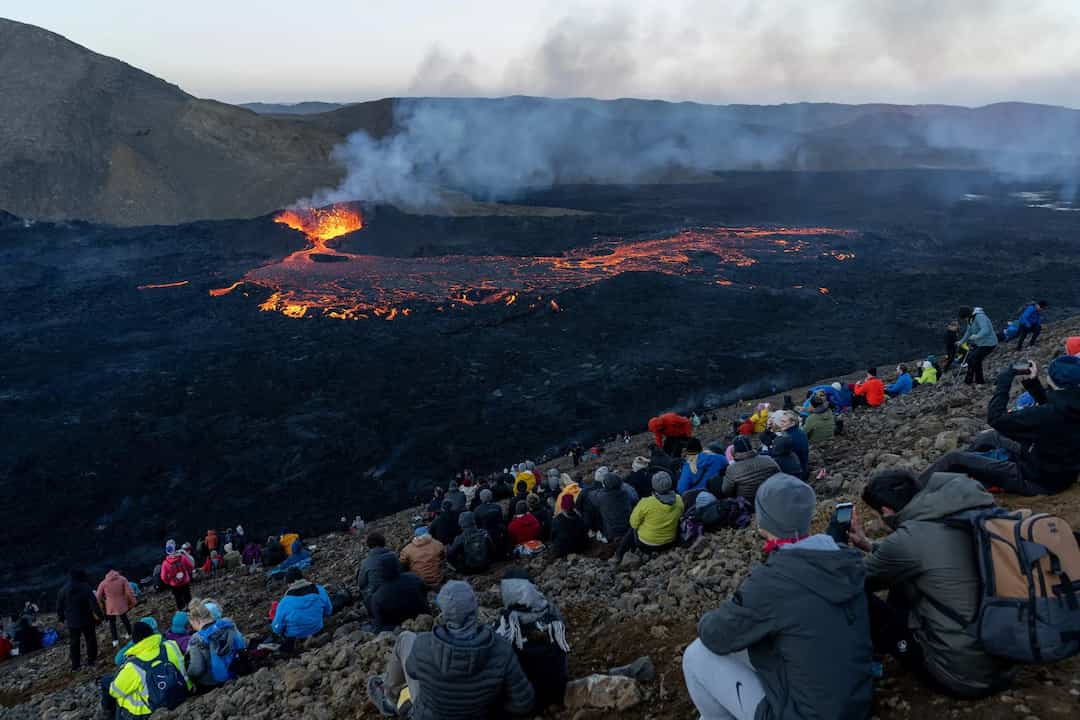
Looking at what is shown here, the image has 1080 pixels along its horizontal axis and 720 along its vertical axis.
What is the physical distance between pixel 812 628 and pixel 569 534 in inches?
218

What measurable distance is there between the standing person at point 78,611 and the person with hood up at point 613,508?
Result: 652 centimetres

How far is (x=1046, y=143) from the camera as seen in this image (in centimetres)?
14075

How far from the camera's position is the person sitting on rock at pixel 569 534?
320 inches

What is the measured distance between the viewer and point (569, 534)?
8133 millimetres

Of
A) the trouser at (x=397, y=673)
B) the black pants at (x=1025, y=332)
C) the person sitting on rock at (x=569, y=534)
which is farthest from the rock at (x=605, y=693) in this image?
the black pants at (x=1025, y=332)

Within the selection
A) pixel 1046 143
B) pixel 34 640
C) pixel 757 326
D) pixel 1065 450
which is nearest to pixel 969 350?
pixel 1065 450

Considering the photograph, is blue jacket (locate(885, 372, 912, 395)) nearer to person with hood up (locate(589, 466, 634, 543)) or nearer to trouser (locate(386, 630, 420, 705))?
person with hood up (locate(589, 466, 634, 543))

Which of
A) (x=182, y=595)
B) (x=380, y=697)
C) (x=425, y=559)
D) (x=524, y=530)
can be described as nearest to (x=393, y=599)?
(x=425, y=559)

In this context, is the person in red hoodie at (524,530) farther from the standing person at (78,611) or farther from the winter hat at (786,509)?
the winter hat at (786,509)

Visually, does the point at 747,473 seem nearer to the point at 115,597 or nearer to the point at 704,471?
the point at 704,471

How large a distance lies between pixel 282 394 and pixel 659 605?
2153 centimetres

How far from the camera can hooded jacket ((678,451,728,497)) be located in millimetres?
8445

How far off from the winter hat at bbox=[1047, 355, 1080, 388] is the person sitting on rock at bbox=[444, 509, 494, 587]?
6019 mm

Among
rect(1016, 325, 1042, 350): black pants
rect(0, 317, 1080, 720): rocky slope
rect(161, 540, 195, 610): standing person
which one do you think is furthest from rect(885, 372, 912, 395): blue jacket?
rect(161, 540, 195, 610): standing person
